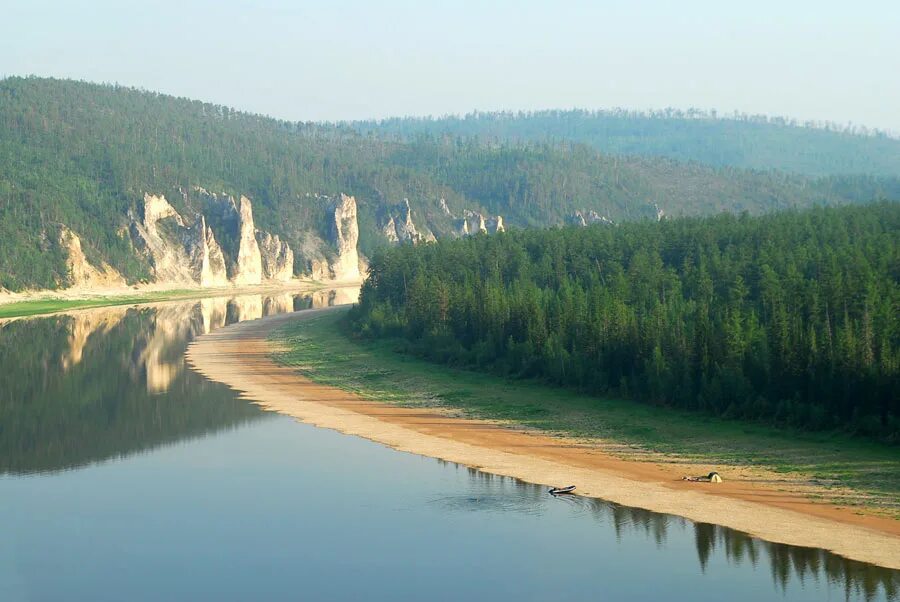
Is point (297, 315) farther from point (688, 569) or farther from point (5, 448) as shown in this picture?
point (688, 569)

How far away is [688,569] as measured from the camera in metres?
31.4

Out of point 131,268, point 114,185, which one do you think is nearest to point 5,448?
point 131,268

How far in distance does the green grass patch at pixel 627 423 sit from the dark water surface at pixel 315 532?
7.30 meters

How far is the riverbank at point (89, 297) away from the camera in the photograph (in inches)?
5226

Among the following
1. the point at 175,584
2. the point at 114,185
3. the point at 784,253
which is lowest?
the point at 175,584

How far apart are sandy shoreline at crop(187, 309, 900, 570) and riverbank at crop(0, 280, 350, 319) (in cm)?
6738

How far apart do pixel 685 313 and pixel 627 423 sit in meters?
16.2

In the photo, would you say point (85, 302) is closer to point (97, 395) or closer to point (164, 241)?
point (164, 241)

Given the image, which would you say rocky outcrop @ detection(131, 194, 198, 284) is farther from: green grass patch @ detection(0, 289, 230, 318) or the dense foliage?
the dense foliage

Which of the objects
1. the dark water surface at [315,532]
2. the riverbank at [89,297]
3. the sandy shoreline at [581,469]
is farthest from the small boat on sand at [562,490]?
the riverbank at [89,297]

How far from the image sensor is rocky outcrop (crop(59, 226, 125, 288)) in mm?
156250

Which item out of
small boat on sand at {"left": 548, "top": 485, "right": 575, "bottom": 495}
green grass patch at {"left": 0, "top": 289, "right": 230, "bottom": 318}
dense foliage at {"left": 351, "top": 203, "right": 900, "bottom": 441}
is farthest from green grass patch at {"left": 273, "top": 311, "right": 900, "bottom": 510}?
green grass patch at {"left": 0, "top": 289, "right": 230, "bottom": 318}

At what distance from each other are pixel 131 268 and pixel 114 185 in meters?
29.4

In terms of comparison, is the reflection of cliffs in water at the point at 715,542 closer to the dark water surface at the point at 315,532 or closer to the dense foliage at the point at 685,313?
the dark water surface at the point at 315,532
